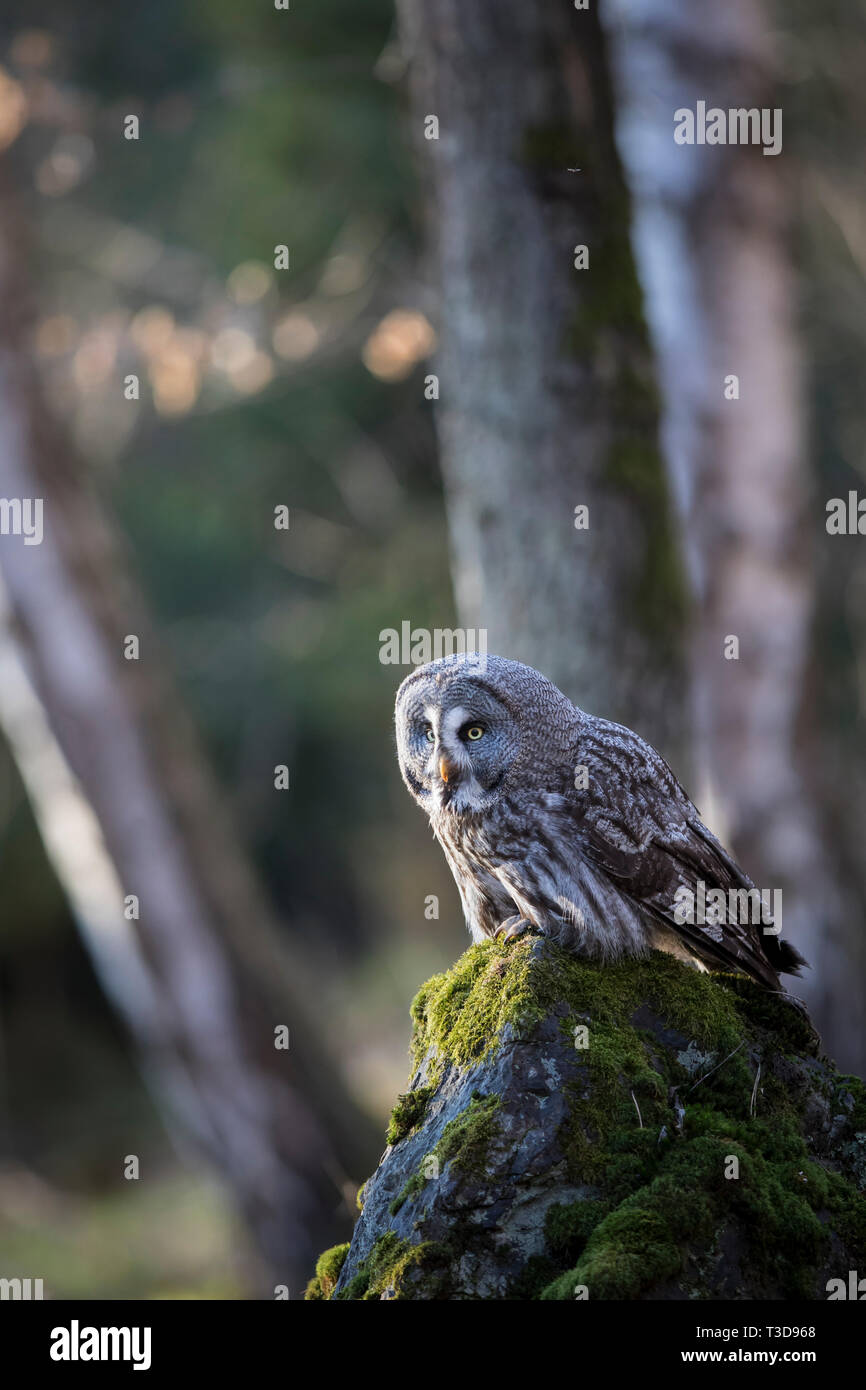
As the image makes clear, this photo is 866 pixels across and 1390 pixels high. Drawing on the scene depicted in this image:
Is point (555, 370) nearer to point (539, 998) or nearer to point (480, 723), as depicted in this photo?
point (480, 723)

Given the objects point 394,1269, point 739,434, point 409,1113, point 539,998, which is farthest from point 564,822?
point 739,434

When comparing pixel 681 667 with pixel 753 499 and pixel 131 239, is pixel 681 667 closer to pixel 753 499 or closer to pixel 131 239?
pixel 753 499

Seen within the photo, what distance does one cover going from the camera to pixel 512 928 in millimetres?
4090

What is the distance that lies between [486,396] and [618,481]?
77cm

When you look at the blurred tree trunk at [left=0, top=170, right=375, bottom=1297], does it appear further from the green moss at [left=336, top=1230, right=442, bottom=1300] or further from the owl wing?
the green moss at [left=336, top=1230, right=442, bottom=1300]

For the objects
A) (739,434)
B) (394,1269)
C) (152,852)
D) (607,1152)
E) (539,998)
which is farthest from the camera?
(152,852)

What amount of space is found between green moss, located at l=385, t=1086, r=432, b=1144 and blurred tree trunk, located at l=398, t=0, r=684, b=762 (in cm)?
261

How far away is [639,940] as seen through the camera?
400 cm

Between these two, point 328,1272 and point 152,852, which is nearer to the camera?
point 328,1272

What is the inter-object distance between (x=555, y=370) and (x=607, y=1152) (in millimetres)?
3841

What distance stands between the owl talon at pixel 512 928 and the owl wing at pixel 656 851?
30cm

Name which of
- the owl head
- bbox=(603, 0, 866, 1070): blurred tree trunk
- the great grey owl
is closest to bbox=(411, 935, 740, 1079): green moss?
the great grey owl

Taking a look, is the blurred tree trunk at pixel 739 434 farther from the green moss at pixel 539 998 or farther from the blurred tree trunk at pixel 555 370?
the green moss at pixel 539 998
